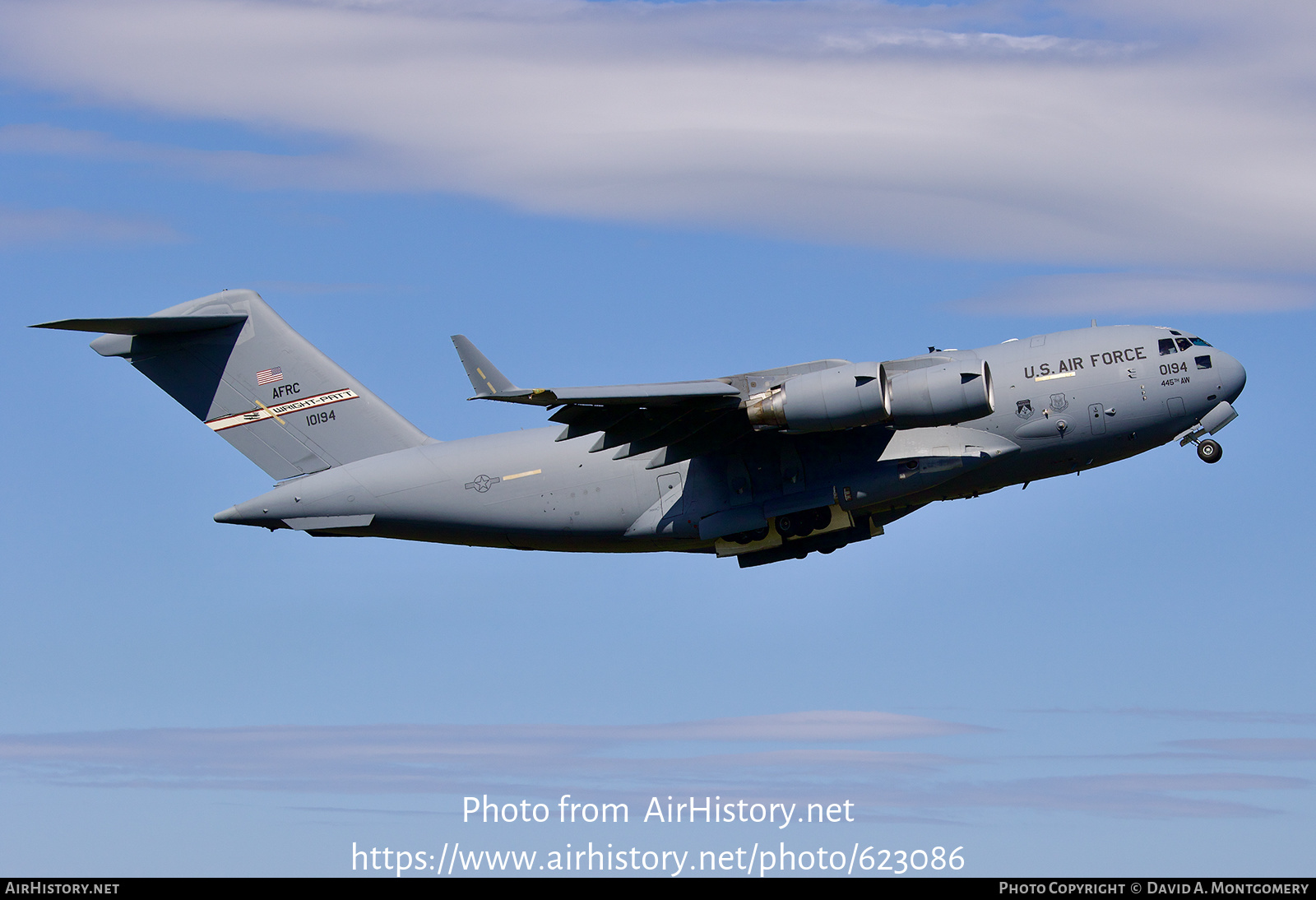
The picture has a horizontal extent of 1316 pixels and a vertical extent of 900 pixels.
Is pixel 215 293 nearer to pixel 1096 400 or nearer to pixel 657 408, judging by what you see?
pixel 657 408

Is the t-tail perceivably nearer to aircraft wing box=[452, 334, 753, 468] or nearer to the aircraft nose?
aircraft wing box=[452, 334, 753, 468]

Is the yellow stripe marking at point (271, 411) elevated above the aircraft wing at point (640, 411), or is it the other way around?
the yellow stripe marking at point (271, 411)

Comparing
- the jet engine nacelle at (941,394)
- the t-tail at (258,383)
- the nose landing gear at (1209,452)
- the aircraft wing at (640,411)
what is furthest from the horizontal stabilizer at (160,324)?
the nose landing gear at (1209,452)

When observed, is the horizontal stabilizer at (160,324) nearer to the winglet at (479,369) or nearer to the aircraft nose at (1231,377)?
the winglet at (479,369)

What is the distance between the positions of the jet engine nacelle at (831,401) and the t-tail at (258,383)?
5.97 metres

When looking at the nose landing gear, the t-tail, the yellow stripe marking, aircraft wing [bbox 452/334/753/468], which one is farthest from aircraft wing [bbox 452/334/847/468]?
the yellow stripe marking

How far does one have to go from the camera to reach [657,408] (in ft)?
55.6

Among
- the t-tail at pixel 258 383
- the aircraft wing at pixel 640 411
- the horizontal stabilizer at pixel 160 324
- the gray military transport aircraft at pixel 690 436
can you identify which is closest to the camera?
the aircraft wing at pixel 640 411

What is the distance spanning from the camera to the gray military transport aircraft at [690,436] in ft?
54.4

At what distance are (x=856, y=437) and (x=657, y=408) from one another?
263 cm

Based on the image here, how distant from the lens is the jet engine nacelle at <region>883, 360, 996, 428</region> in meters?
16.4
